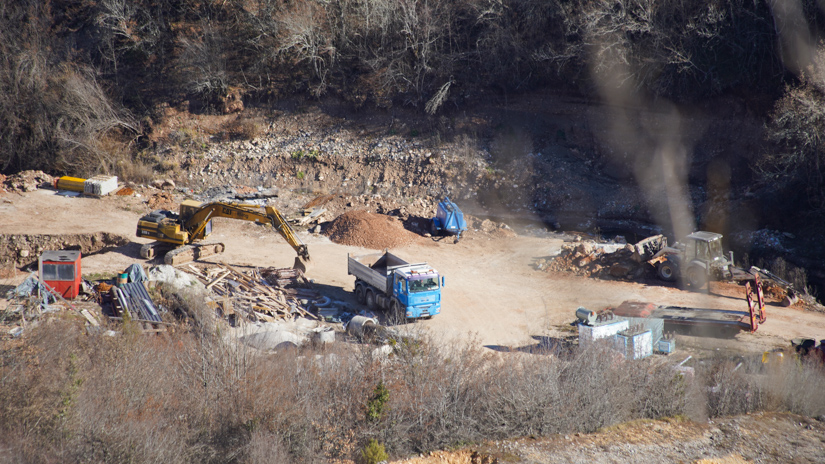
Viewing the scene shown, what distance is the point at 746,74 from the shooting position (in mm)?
28453

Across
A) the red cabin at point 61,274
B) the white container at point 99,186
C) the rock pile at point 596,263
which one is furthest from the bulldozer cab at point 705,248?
the white container at point 99,186

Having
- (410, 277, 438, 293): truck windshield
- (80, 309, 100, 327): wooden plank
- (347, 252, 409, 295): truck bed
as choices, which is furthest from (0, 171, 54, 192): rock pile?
(410, 277, 438, 293): truck windshield

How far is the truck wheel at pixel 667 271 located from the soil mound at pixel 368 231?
10035 millimetres

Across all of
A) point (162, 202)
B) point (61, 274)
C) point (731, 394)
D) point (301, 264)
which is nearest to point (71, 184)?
point (162, 202)

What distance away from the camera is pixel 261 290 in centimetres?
1953

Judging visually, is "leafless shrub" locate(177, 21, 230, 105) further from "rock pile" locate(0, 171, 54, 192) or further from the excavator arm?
the excavator arm

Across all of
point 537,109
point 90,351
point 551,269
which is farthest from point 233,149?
point 90,351

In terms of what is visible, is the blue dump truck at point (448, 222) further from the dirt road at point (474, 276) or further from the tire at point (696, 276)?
the tire at point (696, 276)

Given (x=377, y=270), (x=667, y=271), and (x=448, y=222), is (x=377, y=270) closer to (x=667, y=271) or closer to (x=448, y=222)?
(x=448, y=222)

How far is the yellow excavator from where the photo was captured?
20906 millimetres

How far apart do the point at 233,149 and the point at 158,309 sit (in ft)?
57.7

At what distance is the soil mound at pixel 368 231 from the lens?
24.8 metres

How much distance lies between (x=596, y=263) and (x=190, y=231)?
15591mm

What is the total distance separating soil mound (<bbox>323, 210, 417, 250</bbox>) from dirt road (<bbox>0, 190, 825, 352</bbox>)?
0.49m
